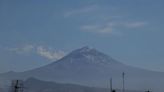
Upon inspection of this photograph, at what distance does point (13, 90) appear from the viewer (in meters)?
74.0

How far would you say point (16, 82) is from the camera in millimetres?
73625

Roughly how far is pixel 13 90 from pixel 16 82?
5.43ft
